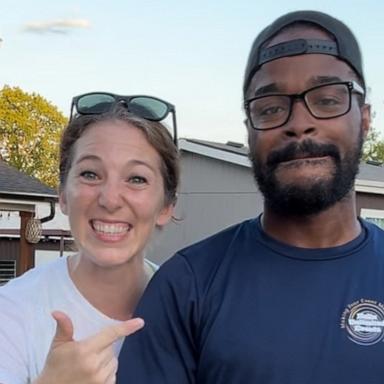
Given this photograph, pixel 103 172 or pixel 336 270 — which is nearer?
pixel 336 270

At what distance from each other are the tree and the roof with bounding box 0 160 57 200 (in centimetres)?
3323

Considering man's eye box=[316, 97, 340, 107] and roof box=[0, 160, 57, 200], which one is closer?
man's eye box=[316, 97, 340, 107]

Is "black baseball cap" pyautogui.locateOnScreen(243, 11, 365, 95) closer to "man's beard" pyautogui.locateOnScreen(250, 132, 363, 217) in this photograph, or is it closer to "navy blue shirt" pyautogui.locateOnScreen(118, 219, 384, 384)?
"man's beard" pyautogui.locateOnScreen(250, 132, 363, 217)

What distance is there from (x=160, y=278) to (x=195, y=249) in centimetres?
Answer: 15

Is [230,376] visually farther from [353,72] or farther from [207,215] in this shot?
[207,215]

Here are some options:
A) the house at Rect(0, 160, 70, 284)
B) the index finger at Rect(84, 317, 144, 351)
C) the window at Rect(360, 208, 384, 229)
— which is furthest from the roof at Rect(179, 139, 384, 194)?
the index finger at Rect(84, 317, 144, 351)

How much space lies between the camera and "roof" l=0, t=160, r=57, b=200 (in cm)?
1375

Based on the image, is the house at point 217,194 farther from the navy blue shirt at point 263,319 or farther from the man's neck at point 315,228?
the navy blue shirt at point 263,319

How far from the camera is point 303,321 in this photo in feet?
6.50

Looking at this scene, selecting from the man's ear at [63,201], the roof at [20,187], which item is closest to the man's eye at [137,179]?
the man's ear at [63,201]

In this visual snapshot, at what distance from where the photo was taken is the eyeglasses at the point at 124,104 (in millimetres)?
2598

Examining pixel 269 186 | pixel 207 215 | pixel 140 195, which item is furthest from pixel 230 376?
pixel 207 215

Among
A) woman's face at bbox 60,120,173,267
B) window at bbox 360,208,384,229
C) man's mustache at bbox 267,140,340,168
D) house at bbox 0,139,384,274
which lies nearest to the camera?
man's mustache at bbox 267,140,340,168

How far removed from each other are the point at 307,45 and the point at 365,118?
0.99 ft
